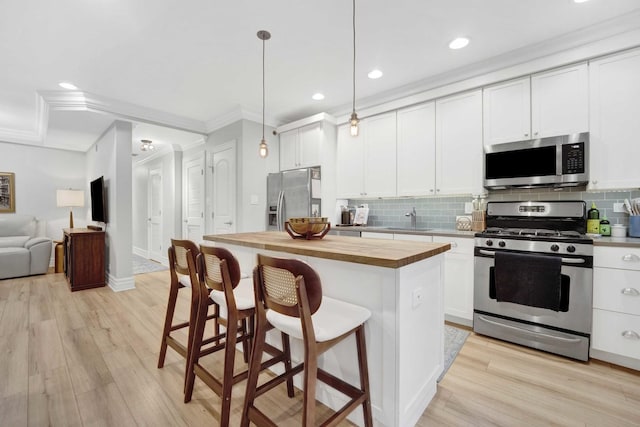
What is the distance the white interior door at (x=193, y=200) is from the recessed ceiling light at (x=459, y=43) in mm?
4240

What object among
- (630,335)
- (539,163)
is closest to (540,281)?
(630,335)

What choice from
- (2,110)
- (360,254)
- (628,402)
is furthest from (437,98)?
(2,110)

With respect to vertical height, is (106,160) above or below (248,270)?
above

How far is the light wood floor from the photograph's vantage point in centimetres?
160

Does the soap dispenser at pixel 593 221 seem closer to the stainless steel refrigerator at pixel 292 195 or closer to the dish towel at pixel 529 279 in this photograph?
the dish towel at pixel 529 279

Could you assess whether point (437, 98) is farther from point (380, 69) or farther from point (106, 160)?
point (106, 160)

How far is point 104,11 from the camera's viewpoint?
212cm

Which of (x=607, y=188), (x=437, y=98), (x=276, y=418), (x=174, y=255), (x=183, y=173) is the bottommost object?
(x=276, y=418)

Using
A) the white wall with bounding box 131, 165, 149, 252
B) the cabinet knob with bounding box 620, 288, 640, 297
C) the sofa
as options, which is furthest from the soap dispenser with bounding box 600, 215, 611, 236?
the white wall with bounding box 131, 165, 149, 252

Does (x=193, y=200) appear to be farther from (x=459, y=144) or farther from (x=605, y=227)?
(x=605, y=227)

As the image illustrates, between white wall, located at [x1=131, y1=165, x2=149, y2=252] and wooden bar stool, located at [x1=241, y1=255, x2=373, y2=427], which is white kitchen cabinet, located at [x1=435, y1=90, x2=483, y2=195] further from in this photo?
white wall, located at [x1=131, y1=165, x2=149, y2=252]

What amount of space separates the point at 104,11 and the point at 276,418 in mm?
3087

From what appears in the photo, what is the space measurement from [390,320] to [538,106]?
8.38 feet

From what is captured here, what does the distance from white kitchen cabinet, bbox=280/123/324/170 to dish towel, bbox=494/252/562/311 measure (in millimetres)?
2531
